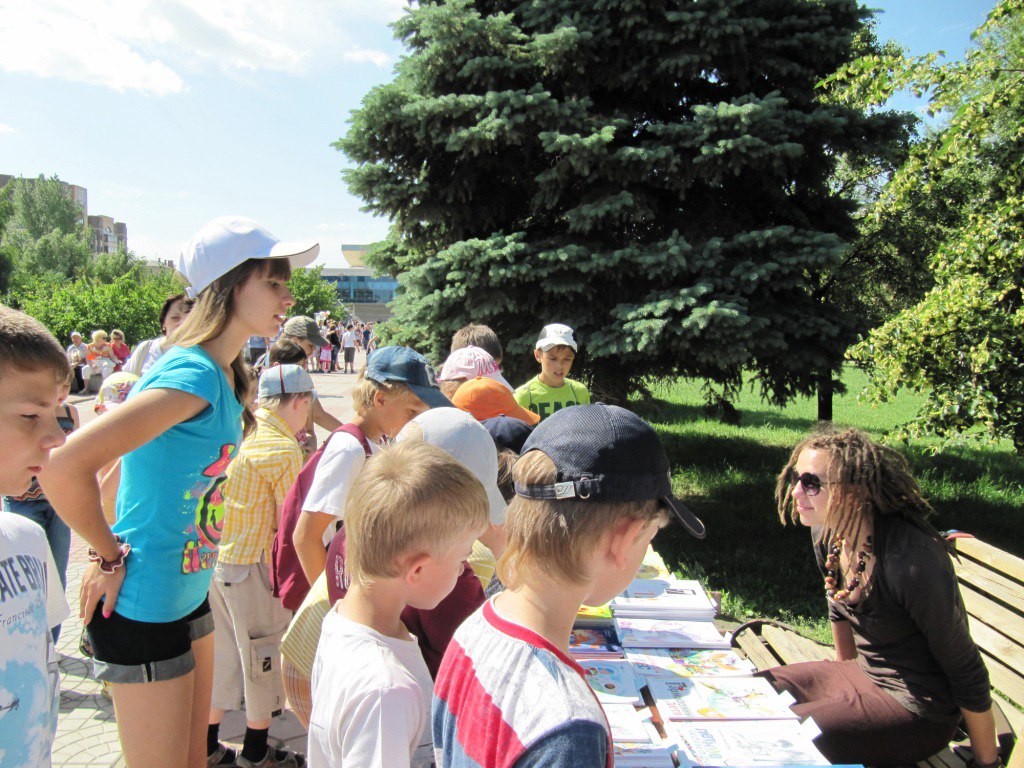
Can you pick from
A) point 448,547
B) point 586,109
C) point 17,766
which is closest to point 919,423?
point 586,109

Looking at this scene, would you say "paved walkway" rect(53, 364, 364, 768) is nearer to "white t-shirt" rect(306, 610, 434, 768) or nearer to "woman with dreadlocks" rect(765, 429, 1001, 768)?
"white t-shirt" rect(306, 610, 434, 768)

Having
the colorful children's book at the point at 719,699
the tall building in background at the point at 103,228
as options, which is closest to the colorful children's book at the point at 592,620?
the colorful children's book at the point at 719,699

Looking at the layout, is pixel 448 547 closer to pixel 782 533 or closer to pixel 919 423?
pixel 919 423

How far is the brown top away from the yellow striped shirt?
2.58 m

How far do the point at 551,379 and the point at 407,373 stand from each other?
2698 mm


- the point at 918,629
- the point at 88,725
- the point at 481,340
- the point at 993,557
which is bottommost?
the point at 88,725

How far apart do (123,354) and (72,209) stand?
203ft

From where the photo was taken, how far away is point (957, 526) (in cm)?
734

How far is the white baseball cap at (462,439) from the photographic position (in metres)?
2.15

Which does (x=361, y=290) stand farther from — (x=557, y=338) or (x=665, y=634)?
(x=665, y=634)

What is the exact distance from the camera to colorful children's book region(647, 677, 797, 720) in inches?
85.1

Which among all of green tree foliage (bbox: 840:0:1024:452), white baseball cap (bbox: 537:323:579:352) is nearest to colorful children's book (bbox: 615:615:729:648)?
white baseball cap (bbox: 537:323:579:352)

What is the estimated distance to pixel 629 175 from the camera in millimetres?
6512

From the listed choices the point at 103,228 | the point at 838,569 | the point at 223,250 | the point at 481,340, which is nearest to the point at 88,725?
the point at 223,250
